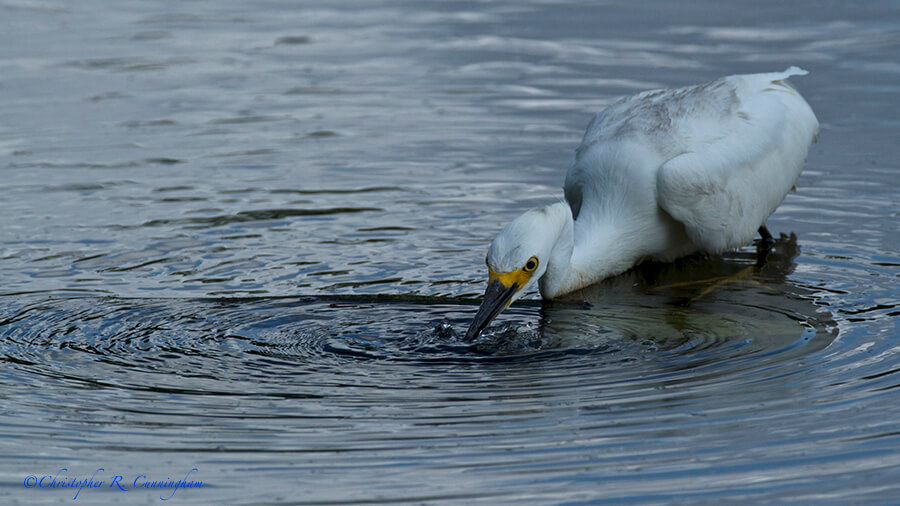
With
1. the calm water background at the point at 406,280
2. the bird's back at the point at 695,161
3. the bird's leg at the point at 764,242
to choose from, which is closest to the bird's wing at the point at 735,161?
the bird's back at the point at 695,161

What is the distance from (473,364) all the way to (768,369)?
1515 mm

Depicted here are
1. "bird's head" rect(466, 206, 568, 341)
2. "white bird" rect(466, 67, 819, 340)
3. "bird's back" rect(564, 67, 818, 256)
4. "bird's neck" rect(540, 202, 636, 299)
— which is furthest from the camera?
"bird's back" rect(564, 67, 818, 256)

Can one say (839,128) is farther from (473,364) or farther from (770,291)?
(473,364)

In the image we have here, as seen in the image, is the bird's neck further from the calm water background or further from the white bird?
the calm water background

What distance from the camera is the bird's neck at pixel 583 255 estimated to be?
8047 mm

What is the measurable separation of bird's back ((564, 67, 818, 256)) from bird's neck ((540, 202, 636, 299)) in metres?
0.13

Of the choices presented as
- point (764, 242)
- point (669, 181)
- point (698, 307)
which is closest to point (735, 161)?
point (669, 181)

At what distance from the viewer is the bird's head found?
7.17 metres

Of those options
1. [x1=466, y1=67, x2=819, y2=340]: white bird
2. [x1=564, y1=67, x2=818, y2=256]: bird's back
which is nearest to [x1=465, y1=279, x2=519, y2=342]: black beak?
[x1=466, y1=67, x2=819, y2=340]: white bird

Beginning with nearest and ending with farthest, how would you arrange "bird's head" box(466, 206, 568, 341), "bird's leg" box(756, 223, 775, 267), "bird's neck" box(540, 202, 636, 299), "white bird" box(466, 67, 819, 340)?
"bird's head" box(466, 206, 568, 341) < "bird's neck" box(540, 202, 636, 299) < "white bird" box(466, 67, 819, 340) < "bird's leg" box(756, 223, 775, 267)

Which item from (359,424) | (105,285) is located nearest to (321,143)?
(105,285)

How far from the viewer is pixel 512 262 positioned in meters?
7.33

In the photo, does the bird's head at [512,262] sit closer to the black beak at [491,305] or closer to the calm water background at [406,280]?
the black beak at [491,305]

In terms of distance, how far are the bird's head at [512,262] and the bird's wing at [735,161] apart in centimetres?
122
